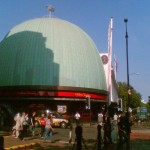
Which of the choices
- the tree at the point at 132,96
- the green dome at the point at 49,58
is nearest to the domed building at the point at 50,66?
the green dome at the point at 49,58

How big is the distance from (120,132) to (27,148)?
5.60 metres

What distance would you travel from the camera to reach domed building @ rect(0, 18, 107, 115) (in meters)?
74.6

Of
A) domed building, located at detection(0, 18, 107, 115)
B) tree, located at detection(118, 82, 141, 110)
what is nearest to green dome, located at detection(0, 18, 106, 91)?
domed building, located at detection(0, 18, 107, 115)

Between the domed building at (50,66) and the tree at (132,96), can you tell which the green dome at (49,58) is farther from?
the tree at (132,96)

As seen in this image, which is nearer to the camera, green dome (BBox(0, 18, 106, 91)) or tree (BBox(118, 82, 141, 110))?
green dome (BBox(0, 18, 106, 91))

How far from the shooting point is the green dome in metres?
77.3

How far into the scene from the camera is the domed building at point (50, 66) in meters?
74.6

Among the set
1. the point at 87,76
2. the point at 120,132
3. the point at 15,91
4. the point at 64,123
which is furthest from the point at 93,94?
the point at 120,132

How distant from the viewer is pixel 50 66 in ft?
255

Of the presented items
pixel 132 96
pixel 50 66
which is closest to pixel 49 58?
pixel 50 66

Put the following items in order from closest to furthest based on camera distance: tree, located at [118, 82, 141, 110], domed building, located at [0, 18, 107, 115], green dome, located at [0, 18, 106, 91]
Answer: domed building, located at [0, 18, 107, 115] < green dome, located at [0, 18, 106, 91] < tree, located at [118, 82, 141, 110]

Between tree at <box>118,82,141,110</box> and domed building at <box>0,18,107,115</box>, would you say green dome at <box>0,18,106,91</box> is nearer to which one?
domed building at <box>0,18,107,115</box>

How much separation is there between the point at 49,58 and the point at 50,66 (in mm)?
1852

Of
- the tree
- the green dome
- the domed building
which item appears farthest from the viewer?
the tree
